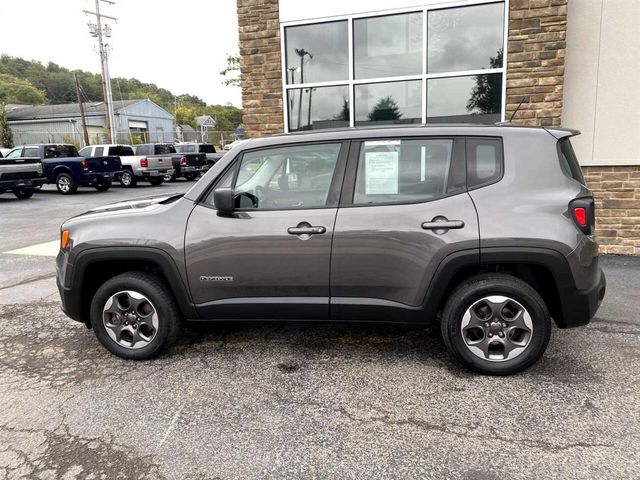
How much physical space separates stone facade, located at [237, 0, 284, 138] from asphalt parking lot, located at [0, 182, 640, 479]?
4.27 metres

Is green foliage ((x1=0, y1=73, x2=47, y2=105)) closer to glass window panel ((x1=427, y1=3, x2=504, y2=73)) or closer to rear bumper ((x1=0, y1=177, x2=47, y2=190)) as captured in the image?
rear bumper ((x1=0, y1=177, x2=47, y2=190))

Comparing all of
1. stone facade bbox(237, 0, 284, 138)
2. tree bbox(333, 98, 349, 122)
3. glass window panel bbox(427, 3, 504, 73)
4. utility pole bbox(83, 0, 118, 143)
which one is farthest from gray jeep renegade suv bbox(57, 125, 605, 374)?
utility pole bbox(83, 0, 118, 143)

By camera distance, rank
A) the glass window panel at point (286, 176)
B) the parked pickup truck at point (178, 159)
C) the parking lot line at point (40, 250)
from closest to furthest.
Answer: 1. the glass window panel at point (286, 176)
2. the parking lot line at point (40, 250)
3. the parked pickup truck at point (178, 159)

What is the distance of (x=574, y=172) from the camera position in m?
3.31

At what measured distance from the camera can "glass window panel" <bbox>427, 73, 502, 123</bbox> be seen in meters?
6.70

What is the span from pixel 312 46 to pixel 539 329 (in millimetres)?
5744

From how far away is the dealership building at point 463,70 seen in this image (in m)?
6.23

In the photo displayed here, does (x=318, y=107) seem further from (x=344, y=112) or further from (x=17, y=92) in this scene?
(x=17, y=92)

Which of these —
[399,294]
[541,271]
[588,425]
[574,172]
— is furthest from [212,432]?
[574,172]

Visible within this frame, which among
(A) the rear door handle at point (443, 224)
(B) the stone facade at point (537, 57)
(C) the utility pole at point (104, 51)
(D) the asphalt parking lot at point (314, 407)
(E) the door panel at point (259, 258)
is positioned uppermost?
(C) the utility pole at point (104, 51)

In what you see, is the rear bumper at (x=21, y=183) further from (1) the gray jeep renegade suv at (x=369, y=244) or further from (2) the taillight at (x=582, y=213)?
(2) the taillight at (x=582, y=213)

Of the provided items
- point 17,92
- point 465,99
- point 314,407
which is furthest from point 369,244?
point 17,92

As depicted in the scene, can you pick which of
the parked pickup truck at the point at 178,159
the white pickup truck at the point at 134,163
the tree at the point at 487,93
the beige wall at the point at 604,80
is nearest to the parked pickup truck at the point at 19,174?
the white pickup truck at the point at 134,163

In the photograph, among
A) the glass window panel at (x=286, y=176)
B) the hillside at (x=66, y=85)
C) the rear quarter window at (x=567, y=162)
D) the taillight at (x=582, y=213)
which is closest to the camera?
the taillight at (x=582, y=213)
